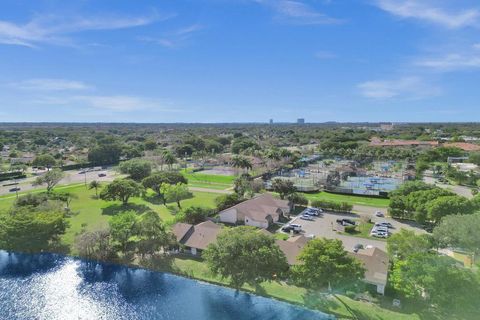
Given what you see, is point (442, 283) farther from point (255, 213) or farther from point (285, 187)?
point (285, 187)

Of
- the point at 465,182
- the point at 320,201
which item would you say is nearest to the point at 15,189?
the point at 320,201

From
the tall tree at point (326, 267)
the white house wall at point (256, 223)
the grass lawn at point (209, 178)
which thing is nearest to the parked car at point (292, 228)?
the white house wall at point (256, 223)

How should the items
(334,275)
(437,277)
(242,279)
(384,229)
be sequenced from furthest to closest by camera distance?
(384,229), (242,279), (334,275), (437,277)

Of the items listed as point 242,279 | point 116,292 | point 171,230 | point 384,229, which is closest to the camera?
point 242,279

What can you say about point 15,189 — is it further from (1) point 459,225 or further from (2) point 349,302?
(1) point 459,225

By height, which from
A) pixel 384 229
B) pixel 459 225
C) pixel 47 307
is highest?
pixel 459 225

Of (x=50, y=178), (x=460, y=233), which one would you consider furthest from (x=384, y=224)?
(x=50, y=178)

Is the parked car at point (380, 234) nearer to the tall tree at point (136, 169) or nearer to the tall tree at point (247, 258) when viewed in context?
the tall tree at point (247, 258)
